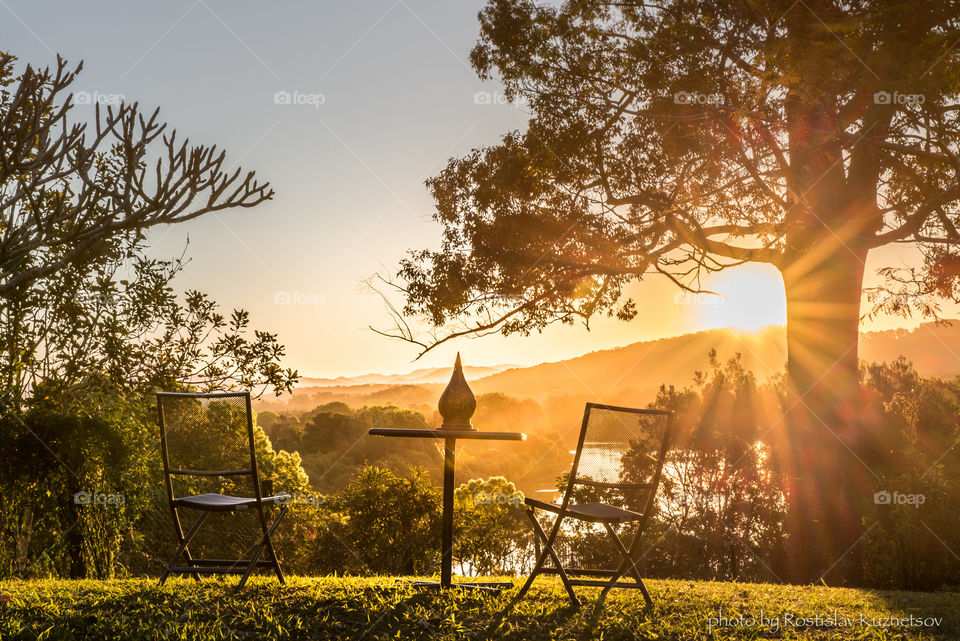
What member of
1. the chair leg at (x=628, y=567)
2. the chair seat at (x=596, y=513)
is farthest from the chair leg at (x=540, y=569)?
the chair leg at (x=628, y=567)

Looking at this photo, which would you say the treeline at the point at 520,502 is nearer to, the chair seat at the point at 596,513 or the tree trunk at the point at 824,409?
the tree trunk at the point at 824,409

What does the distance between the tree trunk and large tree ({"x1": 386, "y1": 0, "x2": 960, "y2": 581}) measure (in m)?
0.03

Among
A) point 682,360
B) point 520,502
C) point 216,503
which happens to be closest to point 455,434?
point 216,503

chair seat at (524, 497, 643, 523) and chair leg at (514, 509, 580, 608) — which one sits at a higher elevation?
chair seat at (524, 497, 643, 523)

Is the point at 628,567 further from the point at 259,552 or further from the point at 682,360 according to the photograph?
the point at 682,360

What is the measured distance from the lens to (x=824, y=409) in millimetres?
11164

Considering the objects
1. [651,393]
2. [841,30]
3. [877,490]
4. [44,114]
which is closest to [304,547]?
[651,393]

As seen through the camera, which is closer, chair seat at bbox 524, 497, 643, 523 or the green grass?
the green grass

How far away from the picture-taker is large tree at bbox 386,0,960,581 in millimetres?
9117

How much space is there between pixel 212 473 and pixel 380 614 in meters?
1.80

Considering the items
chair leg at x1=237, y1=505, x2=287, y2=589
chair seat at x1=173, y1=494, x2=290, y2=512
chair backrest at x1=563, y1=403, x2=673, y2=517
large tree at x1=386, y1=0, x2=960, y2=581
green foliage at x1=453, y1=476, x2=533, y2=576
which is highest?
large tree at x1=386, y1=0, x2=960, y2=581

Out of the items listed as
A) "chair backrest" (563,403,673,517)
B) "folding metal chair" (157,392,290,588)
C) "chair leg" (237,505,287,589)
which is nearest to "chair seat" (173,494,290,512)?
"folding metal chair" (157,392,290,588)

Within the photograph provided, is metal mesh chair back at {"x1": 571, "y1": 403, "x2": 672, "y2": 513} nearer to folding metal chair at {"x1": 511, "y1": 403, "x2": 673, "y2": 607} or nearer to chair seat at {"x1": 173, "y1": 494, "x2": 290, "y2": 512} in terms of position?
folding metal chair at {"x1": 511, "y1": 403, "x2": 673, "y2": 607}

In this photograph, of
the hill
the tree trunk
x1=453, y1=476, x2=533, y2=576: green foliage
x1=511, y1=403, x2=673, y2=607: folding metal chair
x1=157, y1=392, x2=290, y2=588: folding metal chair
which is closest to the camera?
x1=511, y1=403, x2=673, y2=607: folding metal chair
